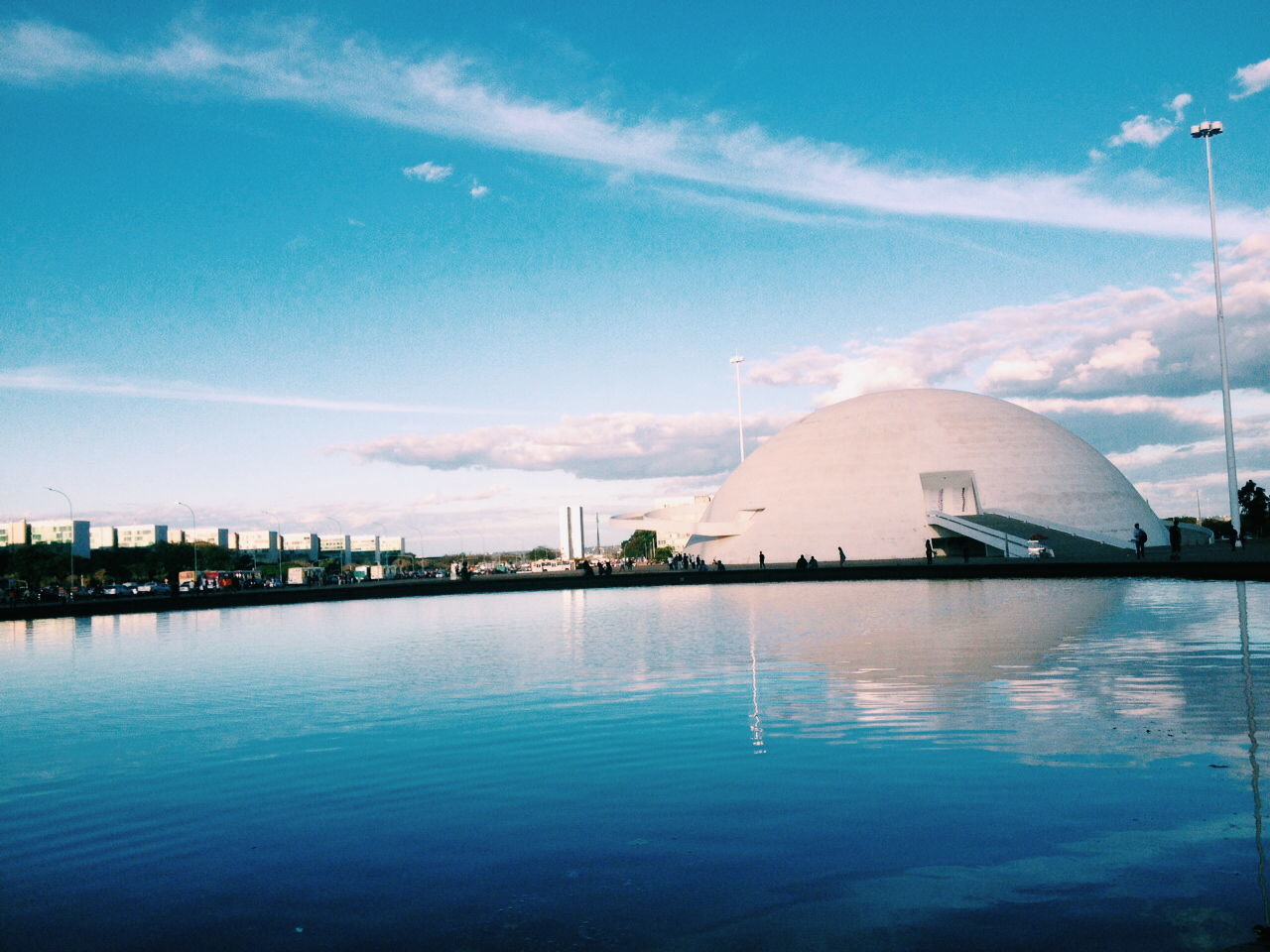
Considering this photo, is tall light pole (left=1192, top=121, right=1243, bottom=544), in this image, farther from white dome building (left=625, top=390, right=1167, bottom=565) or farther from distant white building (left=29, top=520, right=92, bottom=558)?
distant white building (left=29, top=520, right=92, bottom=558)

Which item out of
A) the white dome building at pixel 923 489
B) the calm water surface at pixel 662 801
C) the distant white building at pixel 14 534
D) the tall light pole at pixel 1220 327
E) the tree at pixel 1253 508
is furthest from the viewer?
the distant white building at pixel 14 534

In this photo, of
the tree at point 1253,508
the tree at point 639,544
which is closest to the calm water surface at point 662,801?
the tree at point 1253,508

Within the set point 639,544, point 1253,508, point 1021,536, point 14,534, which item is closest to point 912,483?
point 1021,536

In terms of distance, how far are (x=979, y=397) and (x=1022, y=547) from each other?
1710 cm

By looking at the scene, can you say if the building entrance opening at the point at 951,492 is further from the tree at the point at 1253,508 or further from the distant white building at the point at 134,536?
the distant white building at the point at 134,536

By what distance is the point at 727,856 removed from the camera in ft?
17.3

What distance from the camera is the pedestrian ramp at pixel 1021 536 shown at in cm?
4925

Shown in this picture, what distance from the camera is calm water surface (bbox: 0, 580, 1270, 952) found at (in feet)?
14.5

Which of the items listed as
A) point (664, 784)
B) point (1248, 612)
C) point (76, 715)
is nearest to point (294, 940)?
point (664, 784)

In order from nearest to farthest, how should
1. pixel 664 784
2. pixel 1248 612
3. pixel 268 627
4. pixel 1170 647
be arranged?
pixel 664 784
pixel 1170 647
pixel 1248 612
pixel 268 627

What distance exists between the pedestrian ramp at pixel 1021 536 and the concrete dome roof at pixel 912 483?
3.83ft

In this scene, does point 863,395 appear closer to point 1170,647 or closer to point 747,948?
point 1170,647

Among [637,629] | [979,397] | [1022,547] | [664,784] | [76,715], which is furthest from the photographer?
[979,397]

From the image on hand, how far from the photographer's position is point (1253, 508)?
86.9 m
